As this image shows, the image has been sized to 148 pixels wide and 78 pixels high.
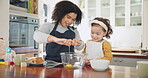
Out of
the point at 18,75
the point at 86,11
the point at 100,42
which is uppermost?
the point at 86,11

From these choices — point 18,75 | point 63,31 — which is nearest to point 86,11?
point 63,31

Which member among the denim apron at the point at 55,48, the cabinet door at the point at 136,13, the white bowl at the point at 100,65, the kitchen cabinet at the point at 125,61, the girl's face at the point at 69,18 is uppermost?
the cabinet door at the point at 136,13

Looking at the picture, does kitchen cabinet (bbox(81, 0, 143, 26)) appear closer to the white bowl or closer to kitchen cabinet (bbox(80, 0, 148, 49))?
kitchen cabinet (bbox(80, 0, 148, 49))

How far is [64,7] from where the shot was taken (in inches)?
53.2

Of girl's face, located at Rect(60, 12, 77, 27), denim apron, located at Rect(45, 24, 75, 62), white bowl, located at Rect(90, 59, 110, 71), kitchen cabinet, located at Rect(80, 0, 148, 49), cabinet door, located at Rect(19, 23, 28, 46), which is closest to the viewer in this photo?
white bowl, located at Rect(90, 59, 110, 71)

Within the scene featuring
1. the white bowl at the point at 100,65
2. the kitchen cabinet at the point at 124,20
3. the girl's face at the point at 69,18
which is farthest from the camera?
the kitchen cabinet at the point at 124,20

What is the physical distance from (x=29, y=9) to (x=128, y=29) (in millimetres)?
3157

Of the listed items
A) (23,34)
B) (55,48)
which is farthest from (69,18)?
(23,34)

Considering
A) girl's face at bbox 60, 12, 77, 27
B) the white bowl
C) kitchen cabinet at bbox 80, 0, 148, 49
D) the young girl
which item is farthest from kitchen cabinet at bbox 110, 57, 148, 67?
kitchen cabinet at bbox 80, 0, 148, 49

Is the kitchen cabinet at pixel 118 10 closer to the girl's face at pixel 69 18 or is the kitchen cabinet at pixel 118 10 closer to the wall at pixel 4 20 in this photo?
the wall at pixel 4 20

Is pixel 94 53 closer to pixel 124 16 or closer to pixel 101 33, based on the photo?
pixel 101 33

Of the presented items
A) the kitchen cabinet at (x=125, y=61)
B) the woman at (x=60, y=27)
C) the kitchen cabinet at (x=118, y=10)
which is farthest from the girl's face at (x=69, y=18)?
the kitchen cabinet at (x=118, y=10)

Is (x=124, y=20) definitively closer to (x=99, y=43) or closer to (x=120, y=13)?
(x=120, y=13)

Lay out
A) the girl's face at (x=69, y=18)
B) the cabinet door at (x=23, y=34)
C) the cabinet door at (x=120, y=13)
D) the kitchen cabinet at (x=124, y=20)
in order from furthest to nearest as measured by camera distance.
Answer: the cabinet door at (x=120, y=13), the kitchen cabinet at (x=124, y=20), the cabinet door at (x=23, y=34), the girl's face at (x=69, y=18)
